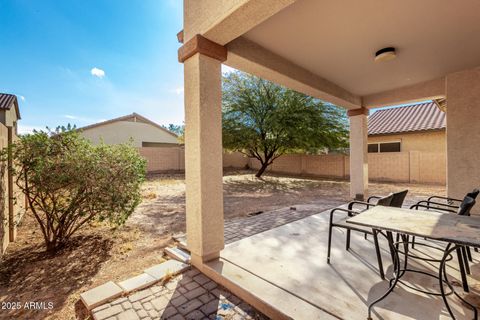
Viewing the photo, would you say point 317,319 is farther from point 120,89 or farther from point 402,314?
point 120,89

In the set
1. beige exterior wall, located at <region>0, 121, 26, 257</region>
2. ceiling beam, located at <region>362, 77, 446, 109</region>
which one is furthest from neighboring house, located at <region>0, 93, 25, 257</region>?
ceiling beam, located at <region>362, 77, 446, 109</region>

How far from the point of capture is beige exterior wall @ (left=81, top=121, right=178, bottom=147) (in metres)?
16.8

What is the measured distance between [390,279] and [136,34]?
7.79 metres

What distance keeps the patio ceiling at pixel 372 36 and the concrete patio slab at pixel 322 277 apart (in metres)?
2.72

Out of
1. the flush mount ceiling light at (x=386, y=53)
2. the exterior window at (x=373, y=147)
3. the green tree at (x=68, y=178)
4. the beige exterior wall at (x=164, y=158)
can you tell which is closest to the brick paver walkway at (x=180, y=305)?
the green tree at (x=68, y=178)

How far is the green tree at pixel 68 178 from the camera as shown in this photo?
9.35ft

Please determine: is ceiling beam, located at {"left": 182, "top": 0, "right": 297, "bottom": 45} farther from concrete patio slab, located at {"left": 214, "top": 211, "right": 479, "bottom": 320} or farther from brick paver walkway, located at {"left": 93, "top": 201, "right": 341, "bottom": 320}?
brick paver walkway, located at {"left": 93, "top": 201, "right": 341, "bottom": 320}

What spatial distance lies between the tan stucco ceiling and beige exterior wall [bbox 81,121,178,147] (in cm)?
1594

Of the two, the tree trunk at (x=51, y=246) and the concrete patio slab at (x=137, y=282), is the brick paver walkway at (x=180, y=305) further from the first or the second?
the tree trunk at (x=51, y=246)

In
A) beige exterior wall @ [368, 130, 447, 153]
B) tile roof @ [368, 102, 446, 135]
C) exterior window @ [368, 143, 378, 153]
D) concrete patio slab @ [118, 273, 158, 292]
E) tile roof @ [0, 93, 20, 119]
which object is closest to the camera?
concrete patio slab @ [118, 273, 158, 292]

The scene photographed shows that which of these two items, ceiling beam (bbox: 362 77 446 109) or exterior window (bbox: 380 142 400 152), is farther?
exterior window (bbox: 380 142 400 152)

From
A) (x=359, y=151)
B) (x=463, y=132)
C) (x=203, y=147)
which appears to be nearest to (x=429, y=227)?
(x=203, y=147)

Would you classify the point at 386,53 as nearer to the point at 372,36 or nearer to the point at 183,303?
the point at 372,36

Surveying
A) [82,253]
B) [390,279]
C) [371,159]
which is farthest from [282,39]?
[371,159]
